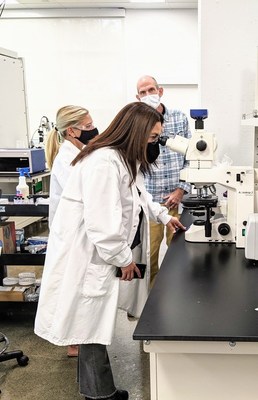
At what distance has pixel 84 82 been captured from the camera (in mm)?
5133

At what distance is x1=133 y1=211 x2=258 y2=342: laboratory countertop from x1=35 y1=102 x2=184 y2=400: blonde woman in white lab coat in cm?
21

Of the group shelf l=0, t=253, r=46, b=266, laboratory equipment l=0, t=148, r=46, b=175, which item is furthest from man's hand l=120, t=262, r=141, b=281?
laboratory equipment l=0, t=148, r=46, b=175

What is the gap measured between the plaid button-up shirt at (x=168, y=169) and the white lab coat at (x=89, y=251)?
88 centimetres

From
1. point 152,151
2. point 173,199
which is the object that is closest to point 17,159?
point 173,199

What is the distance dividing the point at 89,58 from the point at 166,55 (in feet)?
3.22

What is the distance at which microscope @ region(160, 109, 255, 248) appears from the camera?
5.32ft

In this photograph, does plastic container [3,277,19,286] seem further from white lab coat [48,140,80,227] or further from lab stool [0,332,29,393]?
white lab coat [48,140,80,227]

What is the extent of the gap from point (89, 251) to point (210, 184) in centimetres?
61

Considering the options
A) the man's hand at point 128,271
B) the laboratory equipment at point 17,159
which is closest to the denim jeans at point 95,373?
the man's hand at point 128,271

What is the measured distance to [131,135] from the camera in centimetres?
142

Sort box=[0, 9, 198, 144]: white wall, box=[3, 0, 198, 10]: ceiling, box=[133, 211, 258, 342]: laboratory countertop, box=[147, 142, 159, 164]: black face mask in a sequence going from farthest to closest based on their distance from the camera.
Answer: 1. box=[0, 9, 198, 144]: white wall
2. box=[3, 0, 198, 10]: ceiling
3. box=[147, 142, 159, 164]: black face mask
4. box=[133, 211, 258, 342]: laboratory countertop

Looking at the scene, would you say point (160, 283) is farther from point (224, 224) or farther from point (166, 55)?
point (166, 55)

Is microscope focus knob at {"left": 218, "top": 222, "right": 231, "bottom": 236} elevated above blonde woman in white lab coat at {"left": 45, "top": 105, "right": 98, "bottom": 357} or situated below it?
below

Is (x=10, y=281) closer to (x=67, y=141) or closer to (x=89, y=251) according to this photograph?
(x=67, y=141)
